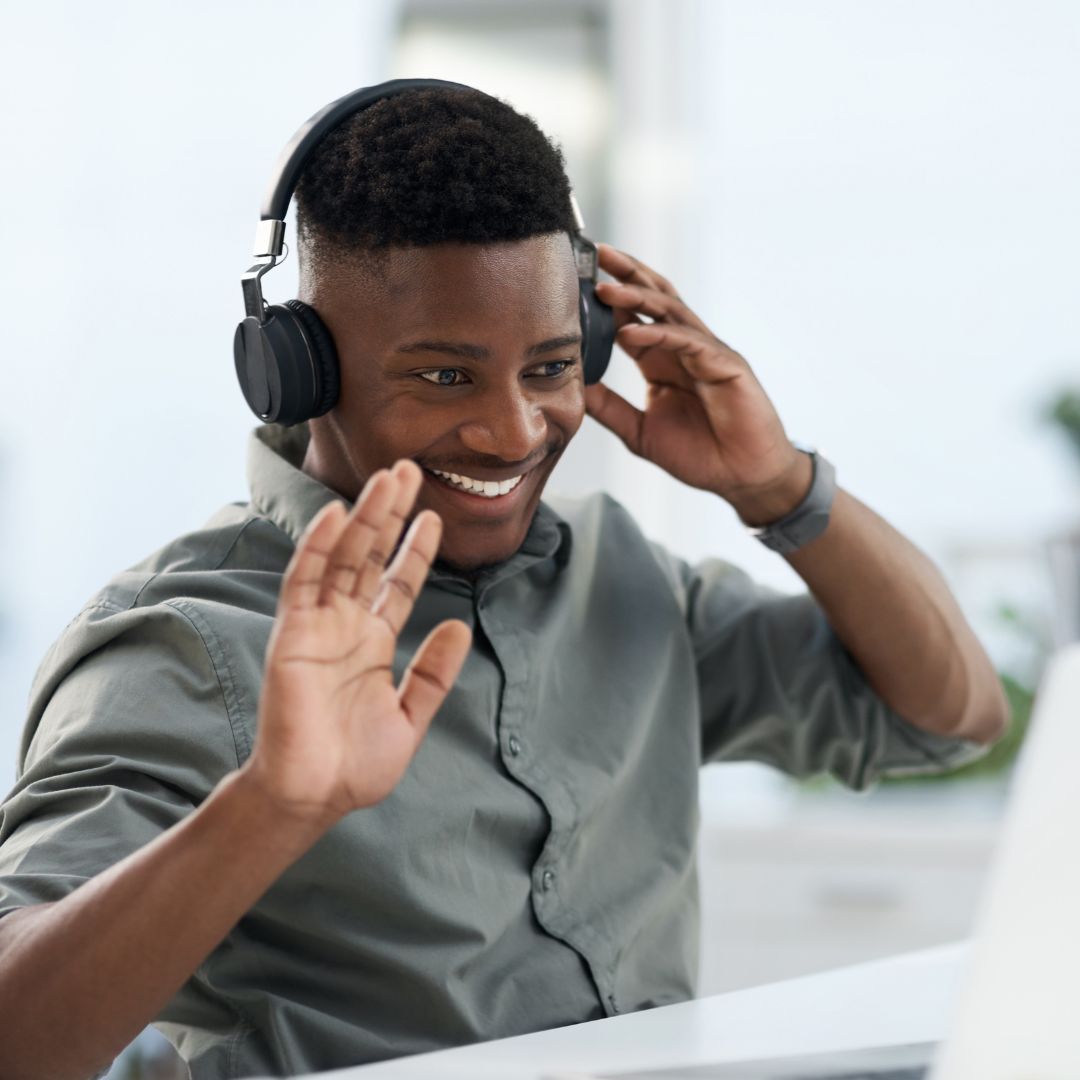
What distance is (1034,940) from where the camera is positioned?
1.82ft

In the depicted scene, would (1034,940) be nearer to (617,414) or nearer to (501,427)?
(501,427)

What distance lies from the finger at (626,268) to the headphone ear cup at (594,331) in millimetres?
78

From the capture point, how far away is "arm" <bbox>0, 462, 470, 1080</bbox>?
29.4 inches

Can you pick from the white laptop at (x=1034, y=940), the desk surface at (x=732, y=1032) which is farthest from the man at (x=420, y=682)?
the white laptop at (x=1034, y=940)

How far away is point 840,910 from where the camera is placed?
2686 millimetres

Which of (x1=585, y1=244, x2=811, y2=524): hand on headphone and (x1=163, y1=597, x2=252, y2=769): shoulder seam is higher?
(x1=585, y1=244, x2=811, y2=524): hand on headphone

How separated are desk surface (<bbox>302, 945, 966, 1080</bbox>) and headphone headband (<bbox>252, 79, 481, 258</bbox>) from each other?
59 centimetres

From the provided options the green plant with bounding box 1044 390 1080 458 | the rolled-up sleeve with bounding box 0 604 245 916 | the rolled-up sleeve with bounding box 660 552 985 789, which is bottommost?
the green plant with bounding box 1044 390 1080 458

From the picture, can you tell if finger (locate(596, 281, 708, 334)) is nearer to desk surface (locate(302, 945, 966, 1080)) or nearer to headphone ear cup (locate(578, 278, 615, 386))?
headphone ear cup (locate(578, 278, 615, 386))

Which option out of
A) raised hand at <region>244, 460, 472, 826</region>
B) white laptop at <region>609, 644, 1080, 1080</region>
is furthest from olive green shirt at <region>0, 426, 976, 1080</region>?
white laptop at <region>609, 644, 1080, 1080</region>

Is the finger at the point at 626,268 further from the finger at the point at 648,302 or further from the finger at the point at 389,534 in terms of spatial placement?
the finger at the point at 389,534

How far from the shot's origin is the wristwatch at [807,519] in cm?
133

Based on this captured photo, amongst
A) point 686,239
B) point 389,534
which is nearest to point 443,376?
point 389,534

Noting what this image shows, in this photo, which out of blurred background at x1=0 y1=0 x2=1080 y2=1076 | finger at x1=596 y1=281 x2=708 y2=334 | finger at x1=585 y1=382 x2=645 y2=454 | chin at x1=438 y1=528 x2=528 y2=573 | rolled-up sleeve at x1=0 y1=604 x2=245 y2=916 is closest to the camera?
rolled-up sleeve at x1=0 y1=604 x2=245 y2=916
